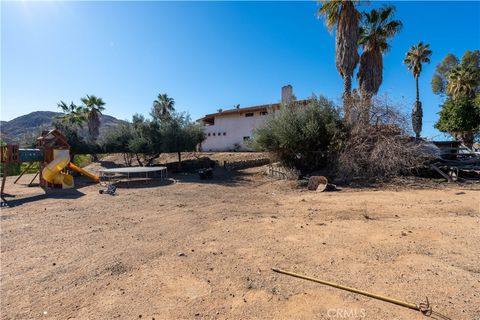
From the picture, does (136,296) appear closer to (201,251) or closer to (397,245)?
(201,251)

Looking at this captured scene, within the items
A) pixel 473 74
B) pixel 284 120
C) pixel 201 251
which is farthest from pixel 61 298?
pixel 473 74

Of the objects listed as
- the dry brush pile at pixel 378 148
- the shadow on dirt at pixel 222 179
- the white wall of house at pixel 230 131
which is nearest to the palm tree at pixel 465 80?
the dry brush pile at pixel 378 148

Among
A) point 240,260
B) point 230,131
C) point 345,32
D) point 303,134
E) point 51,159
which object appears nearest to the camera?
point 240,260

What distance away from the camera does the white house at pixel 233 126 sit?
27.4 meters

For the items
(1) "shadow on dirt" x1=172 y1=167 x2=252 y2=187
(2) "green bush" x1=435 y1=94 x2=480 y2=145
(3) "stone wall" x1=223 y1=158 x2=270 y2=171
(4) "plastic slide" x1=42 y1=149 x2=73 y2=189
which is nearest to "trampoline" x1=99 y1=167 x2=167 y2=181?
(1) "shadow on dirt" x1=172 y1=167 x2=252 y2=187

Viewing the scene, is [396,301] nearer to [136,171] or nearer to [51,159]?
[136,171]

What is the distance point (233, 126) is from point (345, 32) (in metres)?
16.8

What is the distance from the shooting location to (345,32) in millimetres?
14695

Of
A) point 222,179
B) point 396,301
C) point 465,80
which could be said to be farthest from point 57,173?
point 465,80

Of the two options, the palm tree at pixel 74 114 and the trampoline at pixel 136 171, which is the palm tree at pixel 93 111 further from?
the trampoline at pixel 136 171

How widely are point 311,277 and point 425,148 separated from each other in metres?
12.2

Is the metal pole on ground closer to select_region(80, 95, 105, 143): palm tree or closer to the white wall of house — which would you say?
the white wall of house

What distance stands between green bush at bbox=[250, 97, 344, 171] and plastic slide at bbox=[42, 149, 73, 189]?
34.8 feet

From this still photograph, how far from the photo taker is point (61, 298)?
116 inches
